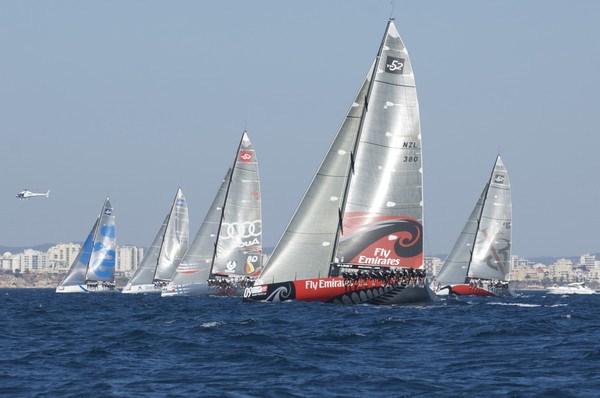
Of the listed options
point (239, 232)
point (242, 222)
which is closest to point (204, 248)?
point (239, 232)

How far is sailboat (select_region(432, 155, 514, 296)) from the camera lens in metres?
85.2

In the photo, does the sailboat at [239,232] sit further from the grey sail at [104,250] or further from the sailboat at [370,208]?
the grey sail at [104,250]

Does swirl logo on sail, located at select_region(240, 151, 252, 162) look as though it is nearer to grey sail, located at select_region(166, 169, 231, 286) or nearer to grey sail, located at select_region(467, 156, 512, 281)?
grey sail, located at select_region(166, 169, 231, 286)

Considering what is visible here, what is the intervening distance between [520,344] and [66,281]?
287ft

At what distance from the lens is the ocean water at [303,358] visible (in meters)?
20.5

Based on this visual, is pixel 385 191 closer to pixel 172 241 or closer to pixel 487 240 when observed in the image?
pixel 487 240

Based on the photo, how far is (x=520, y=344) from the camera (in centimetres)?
2908

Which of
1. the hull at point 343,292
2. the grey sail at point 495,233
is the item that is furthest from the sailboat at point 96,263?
the hull at point 343,292

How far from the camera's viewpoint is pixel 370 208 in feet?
153

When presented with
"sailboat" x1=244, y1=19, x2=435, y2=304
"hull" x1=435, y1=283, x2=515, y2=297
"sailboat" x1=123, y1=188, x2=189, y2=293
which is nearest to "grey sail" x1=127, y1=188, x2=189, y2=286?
"sailboat" x1=123, y1=188, x2=189, y2=293

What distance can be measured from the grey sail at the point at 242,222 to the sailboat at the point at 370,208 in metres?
28.3

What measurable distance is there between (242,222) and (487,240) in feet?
70.6

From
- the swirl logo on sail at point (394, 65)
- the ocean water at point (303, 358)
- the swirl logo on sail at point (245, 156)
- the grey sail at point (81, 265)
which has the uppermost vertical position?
the swirl logo on sail at point (394, 65)

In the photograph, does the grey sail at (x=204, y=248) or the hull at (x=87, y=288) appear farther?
the hull at (x=87, y=288)
